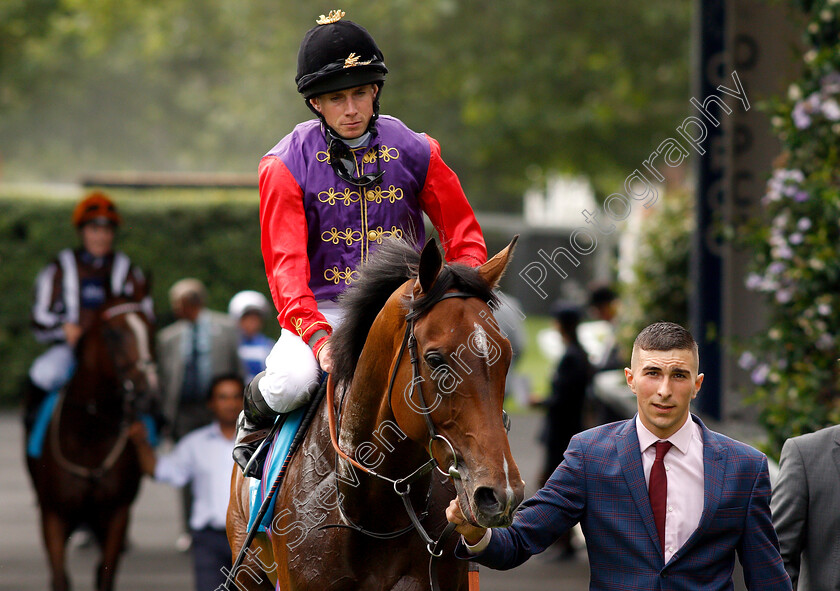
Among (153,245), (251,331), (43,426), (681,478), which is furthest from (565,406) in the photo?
(153,245)

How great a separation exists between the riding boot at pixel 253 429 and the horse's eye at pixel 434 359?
100 cm

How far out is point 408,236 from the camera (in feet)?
13.2

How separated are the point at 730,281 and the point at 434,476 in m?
5.69

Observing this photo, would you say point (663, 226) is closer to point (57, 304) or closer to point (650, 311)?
point (650, 311)

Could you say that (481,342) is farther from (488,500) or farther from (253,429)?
(253,429)

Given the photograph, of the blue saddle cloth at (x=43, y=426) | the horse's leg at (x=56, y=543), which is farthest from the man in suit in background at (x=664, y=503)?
the blue saddle cloth at (x=43, y=426)

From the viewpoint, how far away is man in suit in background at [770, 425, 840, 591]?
3455mm

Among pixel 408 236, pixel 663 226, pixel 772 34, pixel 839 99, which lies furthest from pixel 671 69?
pixel 408 236

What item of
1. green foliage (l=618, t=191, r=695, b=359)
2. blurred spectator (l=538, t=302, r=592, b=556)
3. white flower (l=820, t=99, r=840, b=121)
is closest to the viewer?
white flower (l=820, t=99, r=840, b=121)

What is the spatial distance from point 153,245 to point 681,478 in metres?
14.9

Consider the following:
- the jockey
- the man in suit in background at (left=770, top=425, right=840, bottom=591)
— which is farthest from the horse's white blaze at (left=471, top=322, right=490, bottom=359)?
the man in suit in background at (left=770, top=425, right=840, bottom=591)

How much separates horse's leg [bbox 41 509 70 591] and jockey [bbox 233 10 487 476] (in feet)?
13.0

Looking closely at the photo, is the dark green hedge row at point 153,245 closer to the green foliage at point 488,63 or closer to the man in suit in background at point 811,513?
the green foliage at point 488,63

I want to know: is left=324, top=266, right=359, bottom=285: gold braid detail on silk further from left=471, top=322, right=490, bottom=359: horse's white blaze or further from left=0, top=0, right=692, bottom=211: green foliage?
left=0, top=0, right=692, bottom=211: green foliage
